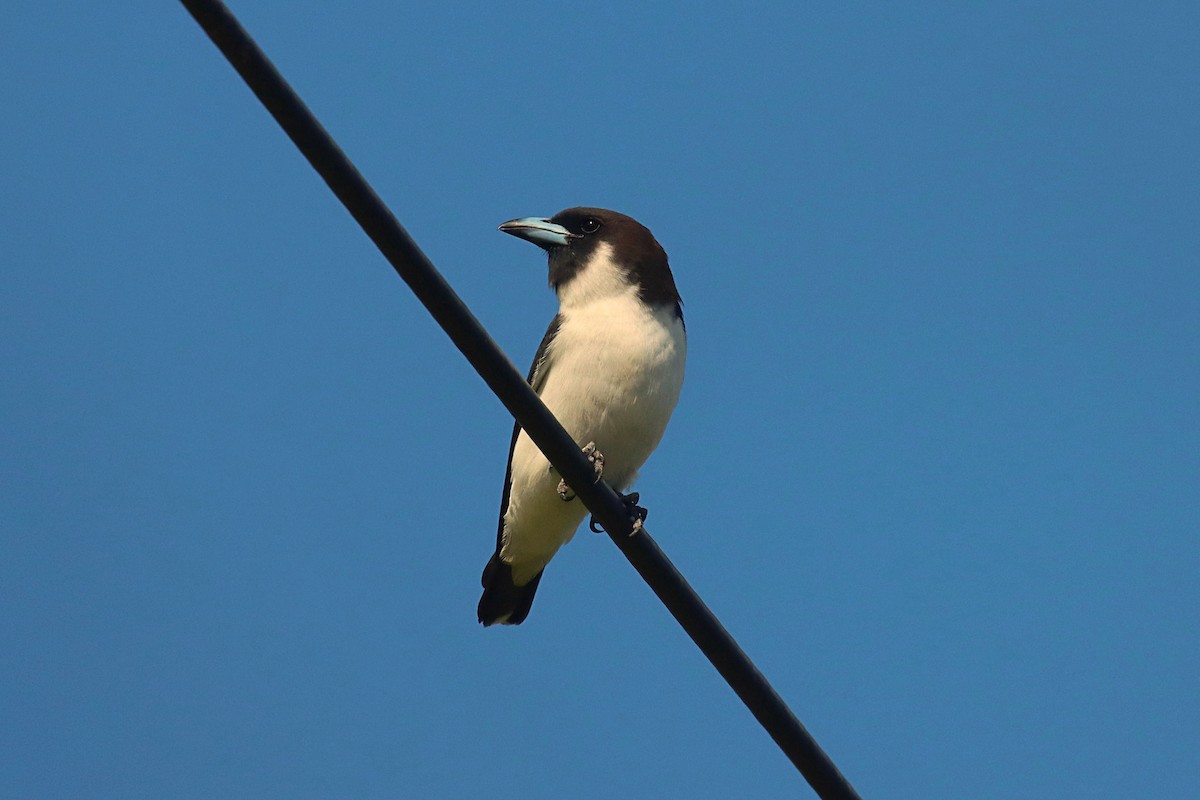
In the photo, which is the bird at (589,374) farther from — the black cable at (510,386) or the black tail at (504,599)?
the black cable at (510,386)

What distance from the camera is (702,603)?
4.04 metres

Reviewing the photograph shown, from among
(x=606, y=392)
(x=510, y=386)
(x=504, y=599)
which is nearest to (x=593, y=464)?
(x=606, y=392)

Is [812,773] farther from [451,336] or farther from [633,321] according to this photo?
[633,321]

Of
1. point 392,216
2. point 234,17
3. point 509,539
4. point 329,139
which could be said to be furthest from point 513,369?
point 509,539

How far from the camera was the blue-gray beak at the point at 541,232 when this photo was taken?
6.98 metres

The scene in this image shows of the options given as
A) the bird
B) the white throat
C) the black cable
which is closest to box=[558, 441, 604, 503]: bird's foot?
the bird

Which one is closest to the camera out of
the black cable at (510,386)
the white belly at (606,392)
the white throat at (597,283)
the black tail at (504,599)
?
the black cable at (510,386)

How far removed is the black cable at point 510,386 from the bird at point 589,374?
1473 mm

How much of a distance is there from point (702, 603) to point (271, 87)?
2.06 meters

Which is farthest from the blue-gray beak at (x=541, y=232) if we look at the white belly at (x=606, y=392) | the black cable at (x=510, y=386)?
the black cable at (x=510, y=386)

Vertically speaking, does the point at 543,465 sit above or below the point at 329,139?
above

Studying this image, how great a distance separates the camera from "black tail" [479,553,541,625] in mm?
6965

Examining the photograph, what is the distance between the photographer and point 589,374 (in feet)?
20.0

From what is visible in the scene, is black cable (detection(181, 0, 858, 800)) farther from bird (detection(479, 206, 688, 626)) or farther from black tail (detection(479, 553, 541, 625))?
black tail (detection(479, 553, 541, 625))
